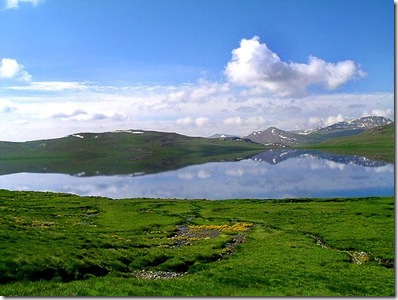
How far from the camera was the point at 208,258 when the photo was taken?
36000 millimetres

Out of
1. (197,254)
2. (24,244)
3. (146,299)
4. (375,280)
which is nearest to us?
(146,299)

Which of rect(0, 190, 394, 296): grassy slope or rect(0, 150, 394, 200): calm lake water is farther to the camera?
rect(0, 150, 394, 200): calm lake water

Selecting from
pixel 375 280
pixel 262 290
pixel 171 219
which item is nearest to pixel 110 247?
pixel 262 290

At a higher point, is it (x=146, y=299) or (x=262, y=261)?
(x=146, y=299)

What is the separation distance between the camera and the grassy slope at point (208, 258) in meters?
23.3

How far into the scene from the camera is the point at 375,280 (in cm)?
2814

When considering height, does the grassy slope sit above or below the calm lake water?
above

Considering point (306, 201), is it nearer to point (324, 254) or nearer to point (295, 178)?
point (324, 254)

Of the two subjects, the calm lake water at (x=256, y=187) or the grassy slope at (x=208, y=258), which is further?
the calm lake water at (x=256, y=187)

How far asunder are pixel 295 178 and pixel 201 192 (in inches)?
2042

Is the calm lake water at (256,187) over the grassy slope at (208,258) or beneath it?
beneath

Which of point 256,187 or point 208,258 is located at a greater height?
point 208,258

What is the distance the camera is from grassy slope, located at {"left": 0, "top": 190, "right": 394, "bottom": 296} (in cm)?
2328

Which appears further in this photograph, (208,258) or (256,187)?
(256,187)
